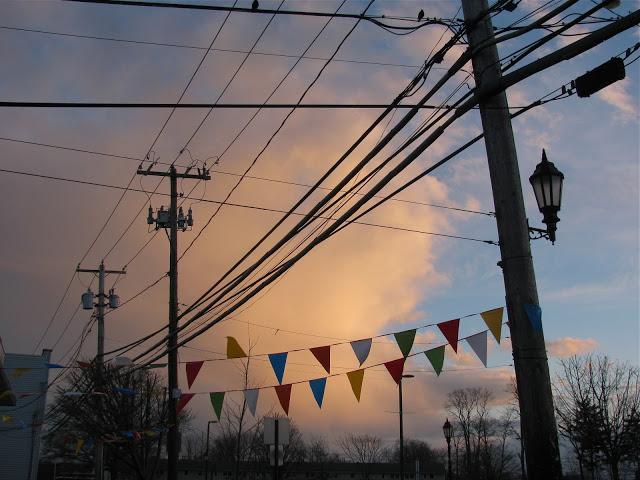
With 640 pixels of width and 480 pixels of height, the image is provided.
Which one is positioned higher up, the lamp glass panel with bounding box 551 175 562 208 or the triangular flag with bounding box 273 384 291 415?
the lamp glass panel with bounding box 551 175 562 208

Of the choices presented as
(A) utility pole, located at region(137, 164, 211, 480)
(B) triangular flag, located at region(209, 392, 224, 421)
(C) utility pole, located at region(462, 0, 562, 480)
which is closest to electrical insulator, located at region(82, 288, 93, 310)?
(A) utility pole, located at region(137, 164, 211, 480)

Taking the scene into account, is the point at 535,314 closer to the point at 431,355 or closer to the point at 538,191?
the point at 538,191

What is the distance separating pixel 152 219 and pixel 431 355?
13774 mm

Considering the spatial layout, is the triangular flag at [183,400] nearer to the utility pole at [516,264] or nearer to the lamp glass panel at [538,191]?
the lamp glass panel at [538,191]

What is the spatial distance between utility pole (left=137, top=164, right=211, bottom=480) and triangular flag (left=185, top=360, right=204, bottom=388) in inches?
42.3

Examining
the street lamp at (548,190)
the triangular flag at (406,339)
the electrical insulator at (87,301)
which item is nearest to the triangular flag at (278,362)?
the triangular flag at (406,339)

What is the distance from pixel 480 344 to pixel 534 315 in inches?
224

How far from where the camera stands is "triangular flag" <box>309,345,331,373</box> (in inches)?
590

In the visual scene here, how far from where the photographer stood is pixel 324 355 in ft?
49.3

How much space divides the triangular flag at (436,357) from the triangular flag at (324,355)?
286cm

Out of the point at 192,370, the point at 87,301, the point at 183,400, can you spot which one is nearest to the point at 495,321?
the point at 192,370

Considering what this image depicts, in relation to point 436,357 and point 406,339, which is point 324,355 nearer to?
point 406,339

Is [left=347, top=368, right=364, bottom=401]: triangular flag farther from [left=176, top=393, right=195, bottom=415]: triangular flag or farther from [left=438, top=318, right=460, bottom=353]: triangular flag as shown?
[left=176, top=393, right=195, bottom=415]: triangular flag

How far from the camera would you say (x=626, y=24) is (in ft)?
20.1
